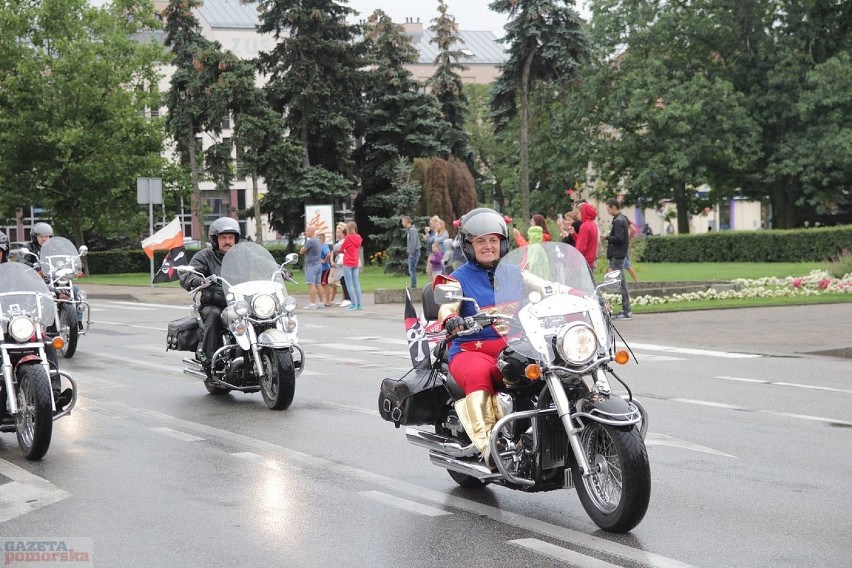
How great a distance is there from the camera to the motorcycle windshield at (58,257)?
16781 mm

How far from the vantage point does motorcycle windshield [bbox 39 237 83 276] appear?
16.8 meters

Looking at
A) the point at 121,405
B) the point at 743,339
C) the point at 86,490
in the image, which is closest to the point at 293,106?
the point at 743,339

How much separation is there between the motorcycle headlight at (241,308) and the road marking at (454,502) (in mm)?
1234

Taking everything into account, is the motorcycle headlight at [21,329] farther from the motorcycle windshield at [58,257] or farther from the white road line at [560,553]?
the motorcycle windshield at [58,257]

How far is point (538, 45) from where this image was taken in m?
53.6

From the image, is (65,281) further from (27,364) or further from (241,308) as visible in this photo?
(27,364)

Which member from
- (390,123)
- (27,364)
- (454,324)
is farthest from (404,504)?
(390,123)

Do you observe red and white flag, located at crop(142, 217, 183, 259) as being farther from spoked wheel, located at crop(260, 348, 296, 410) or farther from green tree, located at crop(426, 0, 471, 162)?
green tree, located at crop(426, 0, 471, 162)

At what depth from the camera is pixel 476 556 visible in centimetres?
581

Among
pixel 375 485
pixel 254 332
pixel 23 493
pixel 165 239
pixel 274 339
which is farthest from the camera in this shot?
pixel 165 239

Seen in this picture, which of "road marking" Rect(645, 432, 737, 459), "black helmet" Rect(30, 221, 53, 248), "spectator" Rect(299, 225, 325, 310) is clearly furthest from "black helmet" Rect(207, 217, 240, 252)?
"spectator" Rect(299, 225, 325, 310)

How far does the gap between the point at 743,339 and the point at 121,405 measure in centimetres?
907

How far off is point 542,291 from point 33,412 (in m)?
3.88

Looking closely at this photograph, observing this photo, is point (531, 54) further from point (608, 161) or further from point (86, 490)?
point (86, 490)
